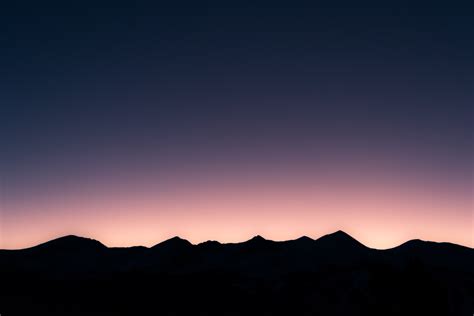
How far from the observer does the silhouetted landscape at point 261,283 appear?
7150cm

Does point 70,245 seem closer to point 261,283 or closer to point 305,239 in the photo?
point 305,239

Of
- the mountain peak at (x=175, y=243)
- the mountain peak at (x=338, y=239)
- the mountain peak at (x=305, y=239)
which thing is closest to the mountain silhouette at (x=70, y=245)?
the mountain peak at (x=175, y=243)

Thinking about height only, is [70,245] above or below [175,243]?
below

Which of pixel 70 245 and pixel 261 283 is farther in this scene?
pixel 70 245

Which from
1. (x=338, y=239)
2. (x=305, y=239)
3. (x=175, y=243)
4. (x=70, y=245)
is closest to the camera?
(x=338, y=239)

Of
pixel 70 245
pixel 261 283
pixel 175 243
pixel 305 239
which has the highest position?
pixel 305 239

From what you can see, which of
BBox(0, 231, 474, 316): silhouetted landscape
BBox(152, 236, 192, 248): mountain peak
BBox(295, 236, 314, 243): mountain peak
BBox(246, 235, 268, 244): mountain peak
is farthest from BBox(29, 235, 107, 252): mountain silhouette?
BBox(295, 236, 314, 243): mountain peak

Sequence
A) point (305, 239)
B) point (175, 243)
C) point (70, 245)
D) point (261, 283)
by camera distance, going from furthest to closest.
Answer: point (70, 245) < point (175, 243) < point (305, 239) < point (261, 283)

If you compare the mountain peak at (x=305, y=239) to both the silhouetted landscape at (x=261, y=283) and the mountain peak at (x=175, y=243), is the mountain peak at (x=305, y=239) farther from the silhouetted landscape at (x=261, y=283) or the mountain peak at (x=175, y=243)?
the mountain peak at (x=175, y=243)

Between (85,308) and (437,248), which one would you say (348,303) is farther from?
(437,248)

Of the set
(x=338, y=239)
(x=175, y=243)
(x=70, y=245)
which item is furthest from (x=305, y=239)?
(x=70, y=245)

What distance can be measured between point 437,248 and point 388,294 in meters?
56.9

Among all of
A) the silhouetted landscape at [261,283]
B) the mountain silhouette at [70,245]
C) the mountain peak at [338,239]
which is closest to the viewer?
the silhouetted landscape at [261,283]

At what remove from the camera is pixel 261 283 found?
90000 mm
